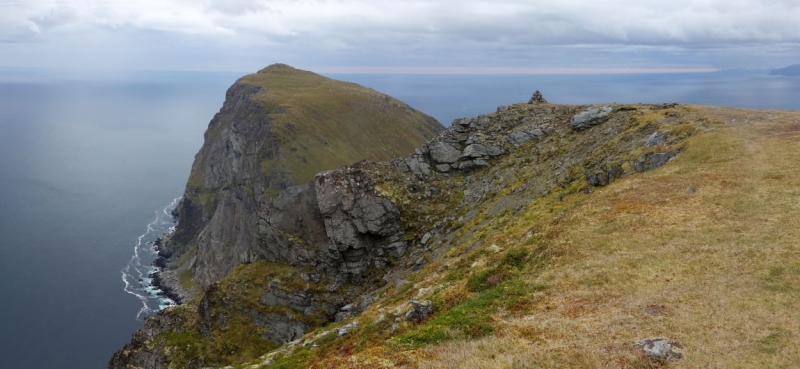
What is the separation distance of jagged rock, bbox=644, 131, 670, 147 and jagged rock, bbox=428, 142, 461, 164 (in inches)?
945

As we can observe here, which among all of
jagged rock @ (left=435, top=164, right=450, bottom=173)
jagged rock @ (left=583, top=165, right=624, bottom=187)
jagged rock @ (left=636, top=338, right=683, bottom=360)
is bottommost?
jagged rock @ (left=636, top=338, right=683, bottom=360)

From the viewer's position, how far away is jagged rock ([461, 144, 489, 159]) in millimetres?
59250

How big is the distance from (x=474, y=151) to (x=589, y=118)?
1529cm

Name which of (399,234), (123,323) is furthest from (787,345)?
(123,323)

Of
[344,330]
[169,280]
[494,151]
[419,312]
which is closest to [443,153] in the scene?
[494,151]

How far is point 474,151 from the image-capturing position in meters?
59.6

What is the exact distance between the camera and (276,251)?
55.9 meters

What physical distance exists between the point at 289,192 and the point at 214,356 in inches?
843

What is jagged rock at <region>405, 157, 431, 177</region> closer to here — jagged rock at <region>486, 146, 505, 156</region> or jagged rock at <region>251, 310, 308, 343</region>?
jagged rock at <region>486, 146, 505, 156</region>

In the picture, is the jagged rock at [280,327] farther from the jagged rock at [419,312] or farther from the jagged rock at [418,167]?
the jagged rock at [419,312]

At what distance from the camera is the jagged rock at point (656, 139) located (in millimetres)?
41938

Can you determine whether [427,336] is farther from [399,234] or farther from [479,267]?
[399,234]

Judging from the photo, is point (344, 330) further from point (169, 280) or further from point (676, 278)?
point (169, 280)

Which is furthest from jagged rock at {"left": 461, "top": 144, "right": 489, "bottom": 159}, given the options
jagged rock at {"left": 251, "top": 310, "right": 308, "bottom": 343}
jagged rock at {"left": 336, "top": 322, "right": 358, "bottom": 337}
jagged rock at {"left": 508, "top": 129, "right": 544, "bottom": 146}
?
jagged rock at {"left": 336, "top": 322, "right": 358, "bottom": 337}
